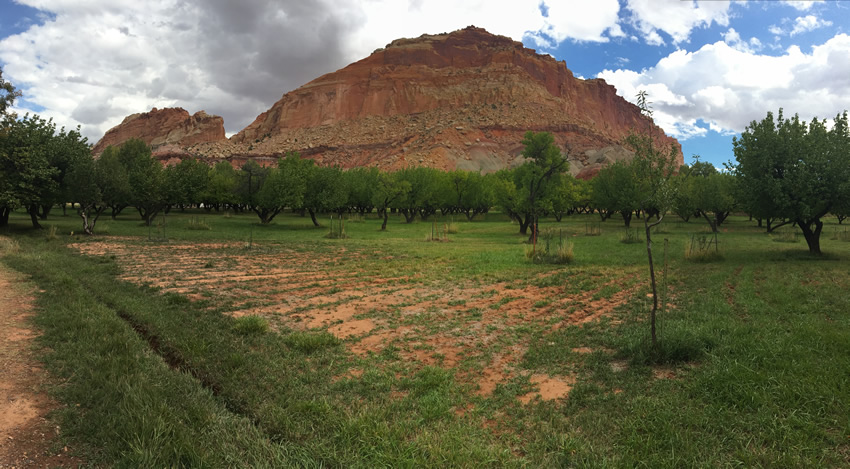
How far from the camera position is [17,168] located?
886 inches

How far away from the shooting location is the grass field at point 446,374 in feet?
12.0

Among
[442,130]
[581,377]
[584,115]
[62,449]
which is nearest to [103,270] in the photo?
[62,449]

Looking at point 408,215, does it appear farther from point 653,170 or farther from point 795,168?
point 653,170

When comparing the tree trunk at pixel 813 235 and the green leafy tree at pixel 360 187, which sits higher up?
the green leafy tree at pixel 360 187

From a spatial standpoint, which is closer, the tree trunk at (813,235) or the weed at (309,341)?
the weed at (309,341)

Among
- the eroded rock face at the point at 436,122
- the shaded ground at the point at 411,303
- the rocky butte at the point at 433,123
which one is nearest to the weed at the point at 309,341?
the shaded ground at the point at 411,303

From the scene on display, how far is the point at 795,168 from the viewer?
673 inches

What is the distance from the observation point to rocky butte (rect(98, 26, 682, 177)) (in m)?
140

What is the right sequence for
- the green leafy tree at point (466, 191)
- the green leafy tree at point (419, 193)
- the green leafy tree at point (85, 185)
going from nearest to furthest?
1. the green leafy tree at point (85, 185)
2. the green leafy tree at point (419, 193)
3. the green leafy tree at point (466, 191)

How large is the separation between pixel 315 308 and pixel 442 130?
5583 inches

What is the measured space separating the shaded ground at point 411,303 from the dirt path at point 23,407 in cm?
316

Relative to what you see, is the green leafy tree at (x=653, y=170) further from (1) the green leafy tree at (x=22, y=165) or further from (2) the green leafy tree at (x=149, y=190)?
(2) the green leafy tree at (x=149, y=190)

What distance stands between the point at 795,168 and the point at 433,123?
151014mm

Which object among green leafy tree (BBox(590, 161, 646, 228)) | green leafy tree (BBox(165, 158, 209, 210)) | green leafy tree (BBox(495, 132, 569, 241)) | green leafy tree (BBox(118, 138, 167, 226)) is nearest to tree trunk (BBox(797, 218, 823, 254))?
green leafy tree (BBox(495, 132, 569, 241))
